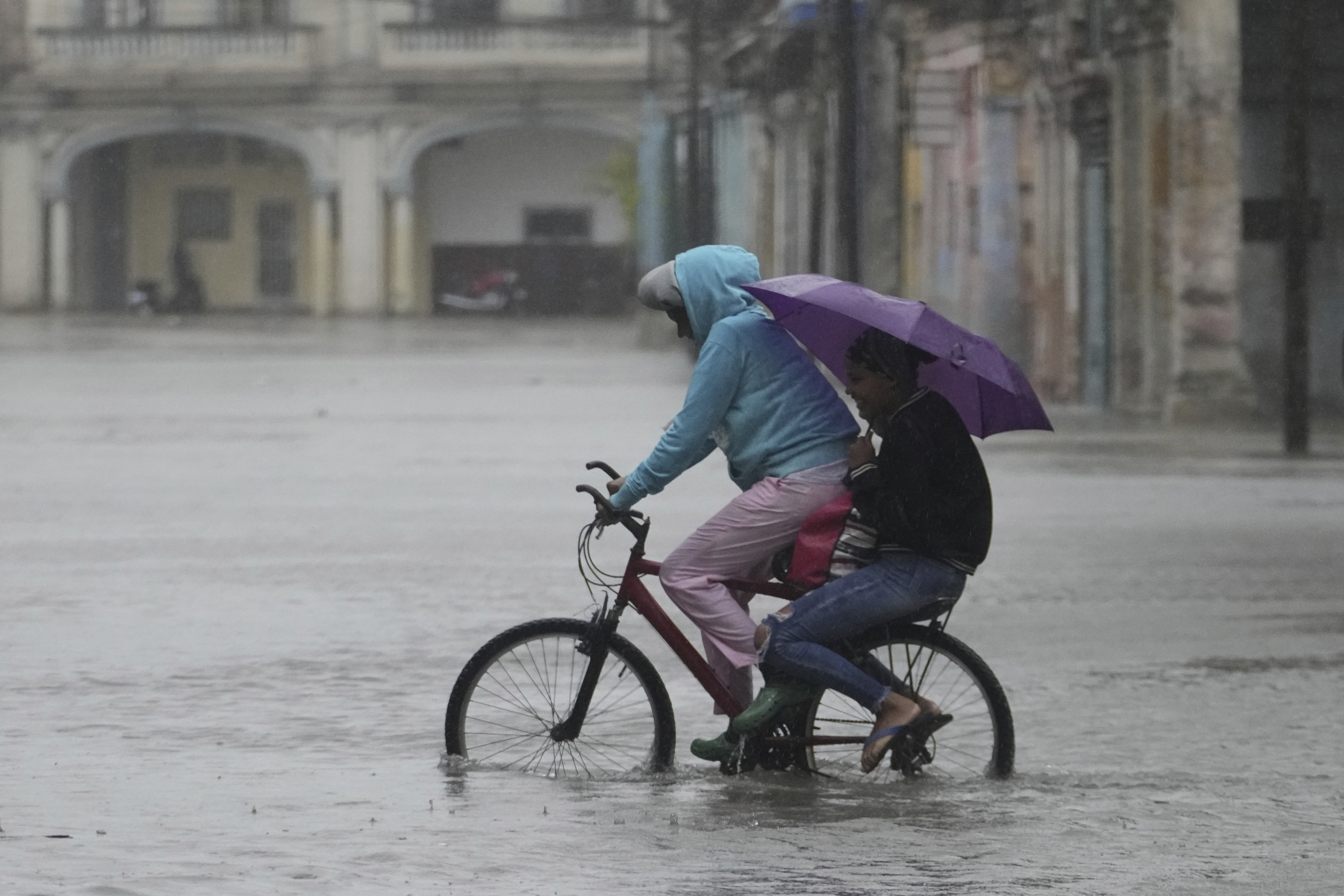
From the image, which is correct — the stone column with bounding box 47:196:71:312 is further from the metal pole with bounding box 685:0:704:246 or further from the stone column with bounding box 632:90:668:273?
the metal pole with bounding box 685:0:704:246

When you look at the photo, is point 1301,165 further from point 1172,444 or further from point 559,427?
point 559,427

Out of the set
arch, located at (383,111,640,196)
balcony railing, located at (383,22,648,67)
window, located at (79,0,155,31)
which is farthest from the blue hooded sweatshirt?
window, located at (79,0,155,31)

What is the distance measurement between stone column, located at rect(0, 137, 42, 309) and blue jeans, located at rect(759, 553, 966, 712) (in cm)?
5868

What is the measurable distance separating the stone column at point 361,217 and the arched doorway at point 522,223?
1.44m

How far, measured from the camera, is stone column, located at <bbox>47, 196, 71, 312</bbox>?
209 feet

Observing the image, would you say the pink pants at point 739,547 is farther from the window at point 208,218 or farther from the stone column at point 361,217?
the window at point 208,218

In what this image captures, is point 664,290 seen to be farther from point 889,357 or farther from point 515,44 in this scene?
point 515,44

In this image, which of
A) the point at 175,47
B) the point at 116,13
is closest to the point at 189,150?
the point at 175,47

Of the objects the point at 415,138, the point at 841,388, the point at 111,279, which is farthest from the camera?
the point at 111,279

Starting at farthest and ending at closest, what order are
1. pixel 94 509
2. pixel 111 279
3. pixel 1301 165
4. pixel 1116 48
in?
pixel 111 279 < pixel 1116 48 < pixel 1301 165 < pixel 94 509

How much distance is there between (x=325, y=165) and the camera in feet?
208

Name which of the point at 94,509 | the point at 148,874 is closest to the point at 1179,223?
the point at 94,509

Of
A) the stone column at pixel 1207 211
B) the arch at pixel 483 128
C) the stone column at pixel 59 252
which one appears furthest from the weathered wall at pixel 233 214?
the stone column at pixel 1207 211

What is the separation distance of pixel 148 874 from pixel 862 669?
1.97 metres
